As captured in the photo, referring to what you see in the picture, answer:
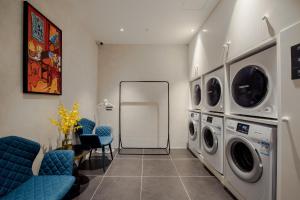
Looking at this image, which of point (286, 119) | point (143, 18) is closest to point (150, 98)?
point (143, 18)

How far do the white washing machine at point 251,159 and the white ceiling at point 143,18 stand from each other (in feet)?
6.16

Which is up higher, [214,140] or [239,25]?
[239,25]

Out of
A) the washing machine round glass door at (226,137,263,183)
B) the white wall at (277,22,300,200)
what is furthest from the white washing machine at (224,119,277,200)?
the white wall at (277,22,300,200)

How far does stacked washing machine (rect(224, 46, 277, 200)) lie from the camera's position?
136 centimetres

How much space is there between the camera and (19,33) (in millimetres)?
1474

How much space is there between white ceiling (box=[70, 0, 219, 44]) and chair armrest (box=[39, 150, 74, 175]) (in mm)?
2159

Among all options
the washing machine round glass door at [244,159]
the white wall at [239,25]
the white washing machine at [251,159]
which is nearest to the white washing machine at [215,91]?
the white wall at [239,25]

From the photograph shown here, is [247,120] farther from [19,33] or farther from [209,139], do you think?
[19,33]

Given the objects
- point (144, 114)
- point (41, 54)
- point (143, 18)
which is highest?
point (143, 18)

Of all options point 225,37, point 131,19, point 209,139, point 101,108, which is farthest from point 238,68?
point 101,108

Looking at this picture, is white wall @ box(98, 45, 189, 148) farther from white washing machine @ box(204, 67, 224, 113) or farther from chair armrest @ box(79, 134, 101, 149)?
chair armrest @ box(79, 134, 101, 149)

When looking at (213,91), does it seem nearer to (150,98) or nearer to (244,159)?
(244,159)

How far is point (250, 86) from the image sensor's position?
162cm

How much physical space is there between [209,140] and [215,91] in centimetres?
82
